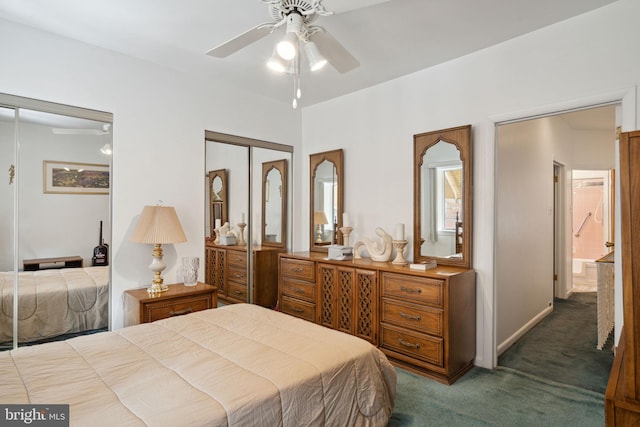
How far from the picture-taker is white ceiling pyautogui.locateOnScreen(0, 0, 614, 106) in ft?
7.30

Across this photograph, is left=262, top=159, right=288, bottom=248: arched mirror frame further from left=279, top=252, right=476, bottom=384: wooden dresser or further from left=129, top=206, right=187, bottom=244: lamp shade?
left=129, top=206, right=187, bottom=244: lamp shade

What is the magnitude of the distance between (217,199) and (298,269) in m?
1.14

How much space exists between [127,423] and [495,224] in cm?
279

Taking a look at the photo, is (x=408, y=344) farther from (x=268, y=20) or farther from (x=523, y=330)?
(x=268, y=20)

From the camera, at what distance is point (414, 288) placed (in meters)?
2.78

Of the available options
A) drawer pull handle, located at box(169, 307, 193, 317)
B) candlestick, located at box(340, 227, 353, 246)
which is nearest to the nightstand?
drawer pull handle, located at box(169, 307, 193, 317)

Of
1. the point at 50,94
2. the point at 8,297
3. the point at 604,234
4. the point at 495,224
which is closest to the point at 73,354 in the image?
the point at 8,297

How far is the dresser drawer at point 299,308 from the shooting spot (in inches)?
141

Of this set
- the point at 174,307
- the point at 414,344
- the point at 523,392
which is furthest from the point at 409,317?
the point at 174,307

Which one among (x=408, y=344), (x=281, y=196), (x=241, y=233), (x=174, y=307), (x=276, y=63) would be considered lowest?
(x=408, y=344)

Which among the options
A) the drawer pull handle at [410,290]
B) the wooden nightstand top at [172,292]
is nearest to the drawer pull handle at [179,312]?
the wooden nightstand top at [172,292]

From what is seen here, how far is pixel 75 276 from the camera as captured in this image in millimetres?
2736

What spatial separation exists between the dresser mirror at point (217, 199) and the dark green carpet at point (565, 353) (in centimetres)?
299

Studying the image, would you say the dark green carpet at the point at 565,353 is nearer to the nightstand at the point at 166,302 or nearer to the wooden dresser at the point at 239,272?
the wooden dresser at the point at 239,272
